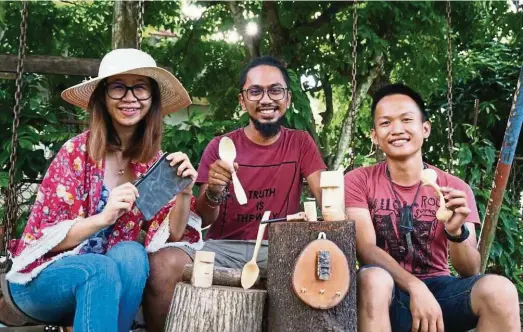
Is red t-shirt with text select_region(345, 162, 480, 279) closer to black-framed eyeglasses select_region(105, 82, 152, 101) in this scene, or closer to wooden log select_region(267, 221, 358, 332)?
wooden log select_region(267, 221, 358, 332)

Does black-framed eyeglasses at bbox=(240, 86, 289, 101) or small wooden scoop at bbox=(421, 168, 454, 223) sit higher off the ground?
black-framed eyeglasses at bbox=(240, 86, 289, 101)

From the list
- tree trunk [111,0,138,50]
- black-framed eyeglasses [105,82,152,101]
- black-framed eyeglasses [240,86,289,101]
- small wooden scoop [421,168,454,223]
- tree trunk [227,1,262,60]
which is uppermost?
tree trunk [227,1,262,60]

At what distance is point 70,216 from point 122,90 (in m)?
0.61

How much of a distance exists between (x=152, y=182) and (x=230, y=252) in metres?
0.82

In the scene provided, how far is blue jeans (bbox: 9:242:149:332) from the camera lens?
6.94ft

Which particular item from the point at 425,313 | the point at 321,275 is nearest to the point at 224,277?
the point at 321,275

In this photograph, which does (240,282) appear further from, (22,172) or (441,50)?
(441,50)

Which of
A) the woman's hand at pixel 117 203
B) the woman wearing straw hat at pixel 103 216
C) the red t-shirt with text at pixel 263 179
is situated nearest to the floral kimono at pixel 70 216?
the woman wearing straw hat at pixel 103 216

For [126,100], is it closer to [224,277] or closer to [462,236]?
[224,277]

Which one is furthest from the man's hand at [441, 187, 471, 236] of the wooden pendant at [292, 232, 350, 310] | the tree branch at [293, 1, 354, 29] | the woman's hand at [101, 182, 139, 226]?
the tree branch at [293, 1, 354, 29]

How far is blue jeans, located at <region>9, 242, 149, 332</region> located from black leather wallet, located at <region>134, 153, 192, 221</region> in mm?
168

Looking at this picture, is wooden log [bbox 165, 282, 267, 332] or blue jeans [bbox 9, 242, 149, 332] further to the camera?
wooden log [bbox 165, 282, 267, 332]

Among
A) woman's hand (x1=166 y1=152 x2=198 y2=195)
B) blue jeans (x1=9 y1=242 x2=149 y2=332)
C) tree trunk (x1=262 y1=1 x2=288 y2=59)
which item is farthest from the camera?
tree trunk (x1=262 y1=1 x2=288 y2=59)

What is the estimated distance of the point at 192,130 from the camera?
506 cm
